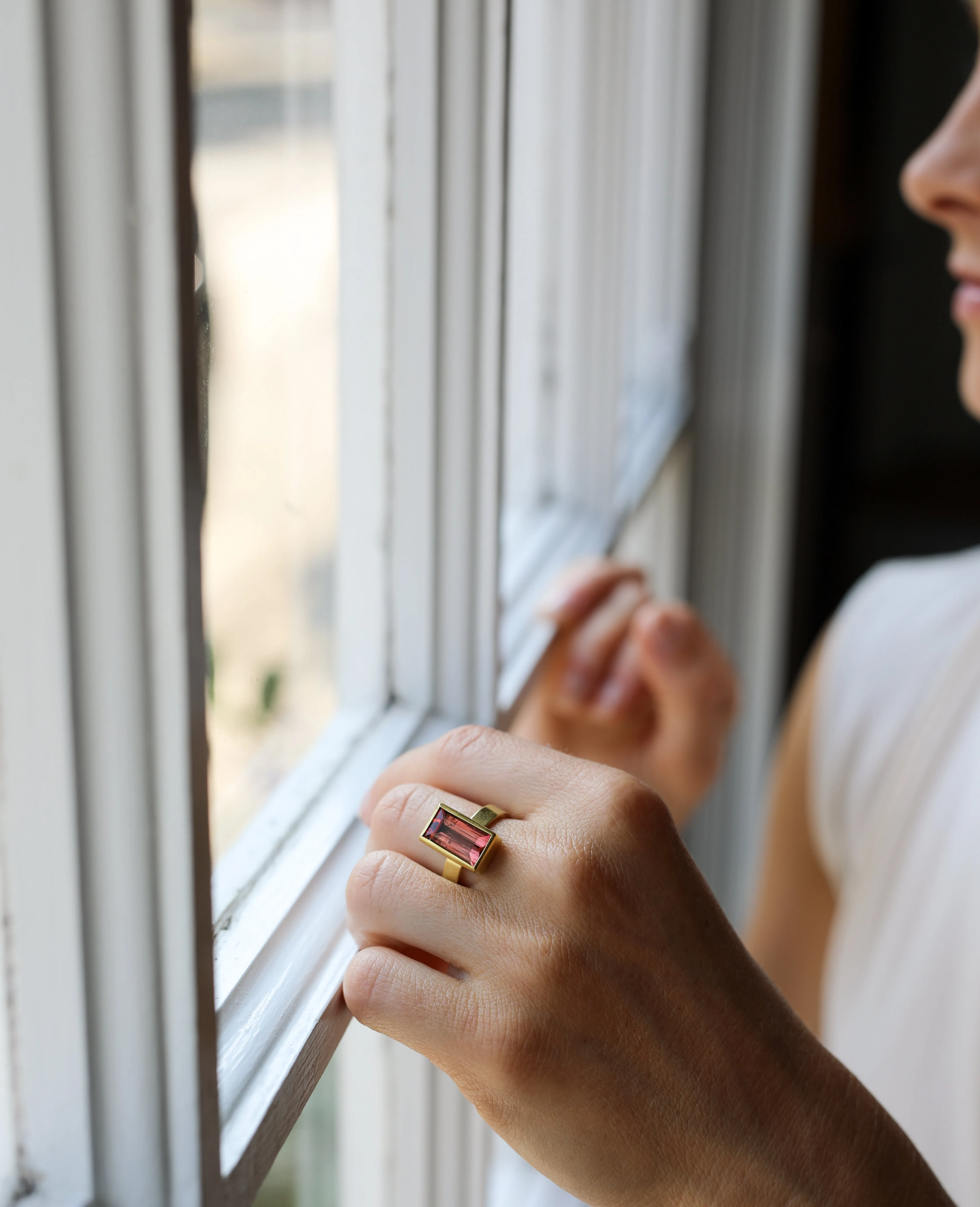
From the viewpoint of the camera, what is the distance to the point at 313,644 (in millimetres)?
640

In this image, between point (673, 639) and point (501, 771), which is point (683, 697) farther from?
point (501, 771)

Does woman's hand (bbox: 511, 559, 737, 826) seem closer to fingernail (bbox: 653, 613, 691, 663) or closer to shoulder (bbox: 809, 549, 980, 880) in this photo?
fingernail (bbox: 653, 613, 691, 663)

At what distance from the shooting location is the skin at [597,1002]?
1.22 ft

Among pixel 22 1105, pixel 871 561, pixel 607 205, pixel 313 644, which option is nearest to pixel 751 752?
pixel 871 561

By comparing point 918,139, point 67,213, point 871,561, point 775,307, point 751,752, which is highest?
point 918,139

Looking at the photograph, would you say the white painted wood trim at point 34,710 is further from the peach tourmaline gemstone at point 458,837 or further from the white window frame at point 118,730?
the peach tourmaline gemstone at point 458,837

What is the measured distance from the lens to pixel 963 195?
831 millimetres

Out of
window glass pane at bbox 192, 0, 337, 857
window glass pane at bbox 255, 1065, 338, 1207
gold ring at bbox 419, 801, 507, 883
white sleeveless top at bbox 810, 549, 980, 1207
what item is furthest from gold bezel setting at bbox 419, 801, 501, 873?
white sleeveless top at bbox 810, 549, 980, 1207

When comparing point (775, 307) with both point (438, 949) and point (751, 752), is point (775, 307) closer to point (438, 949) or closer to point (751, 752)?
point (751, 752)

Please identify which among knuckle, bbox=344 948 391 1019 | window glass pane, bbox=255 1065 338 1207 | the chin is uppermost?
the chin

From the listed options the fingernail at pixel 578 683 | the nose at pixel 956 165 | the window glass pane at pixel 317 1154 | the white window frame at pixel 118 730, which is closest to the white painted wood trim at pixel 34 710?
the white window frame at pixel 118 730

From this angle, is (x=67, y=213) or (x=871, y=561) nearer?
(x=67, y=213)

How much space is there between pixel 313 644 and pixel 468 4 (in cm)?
33

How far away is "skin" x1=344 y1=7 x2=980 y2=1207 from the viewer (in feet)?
1.22
